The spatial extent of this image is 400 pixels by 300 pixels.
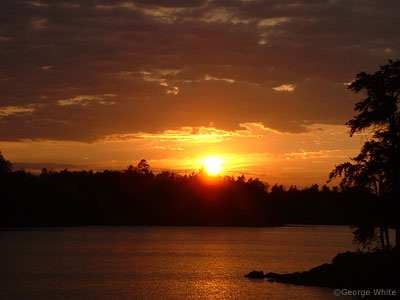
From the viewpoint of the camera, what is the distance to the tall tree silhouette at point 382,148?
43.1 m

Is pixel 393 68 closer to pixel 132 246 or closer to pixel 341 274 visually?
pixel 341 274

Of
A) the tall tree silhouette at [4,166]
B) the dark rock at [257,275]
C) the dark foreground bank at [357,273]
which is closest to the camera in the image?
the dark foreground bank at [357,273]

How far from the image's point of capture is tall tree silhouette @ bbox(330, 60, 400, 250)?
4309cm

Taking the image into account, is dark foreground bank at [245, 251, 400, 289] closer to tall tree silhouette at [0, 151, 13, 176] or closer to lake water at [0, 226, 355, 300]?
lake water at [0, 226, 355, 300]

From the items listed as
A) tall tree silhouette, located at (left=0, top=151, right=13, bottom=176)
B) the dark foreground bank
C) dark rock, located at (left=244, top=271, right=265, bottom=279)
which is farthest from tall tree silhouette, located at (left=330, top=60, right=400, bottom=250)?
tall tree silhouette, located at (left=0, top=151, right=13, bottom=176)

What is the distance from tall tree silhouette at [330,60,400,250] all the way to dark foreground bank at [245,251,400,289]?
2.61 meters

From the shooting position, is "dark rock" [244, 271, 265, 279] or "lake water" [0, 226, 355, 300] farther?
"dark rock" [244, 271, 265, 279]

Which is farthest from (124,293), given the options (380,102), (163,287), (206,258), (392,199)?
(206,258)

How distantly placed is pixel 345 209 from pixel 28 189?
457ft

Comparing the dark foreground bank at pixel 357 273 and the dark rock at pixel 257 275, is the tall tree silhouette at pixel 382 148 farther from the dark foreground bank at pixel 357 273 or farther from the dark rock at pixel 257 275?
the dark rock at pixel 257 275

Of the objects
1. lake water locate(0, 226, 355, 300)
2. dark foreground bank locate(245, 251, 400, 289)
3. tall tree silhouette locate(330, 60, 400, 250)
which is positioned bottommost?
lake water locate(0, 226, 355, 300)

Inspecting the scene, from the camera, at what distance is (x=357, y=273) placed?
4394 centimetres

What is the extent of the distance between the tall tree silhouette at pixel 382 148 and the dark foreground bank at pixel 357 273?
8.56ft

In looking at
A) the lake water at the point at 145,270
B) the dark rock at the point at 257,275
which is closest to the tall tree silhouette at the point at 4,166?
the lake water at the point at 145,270
